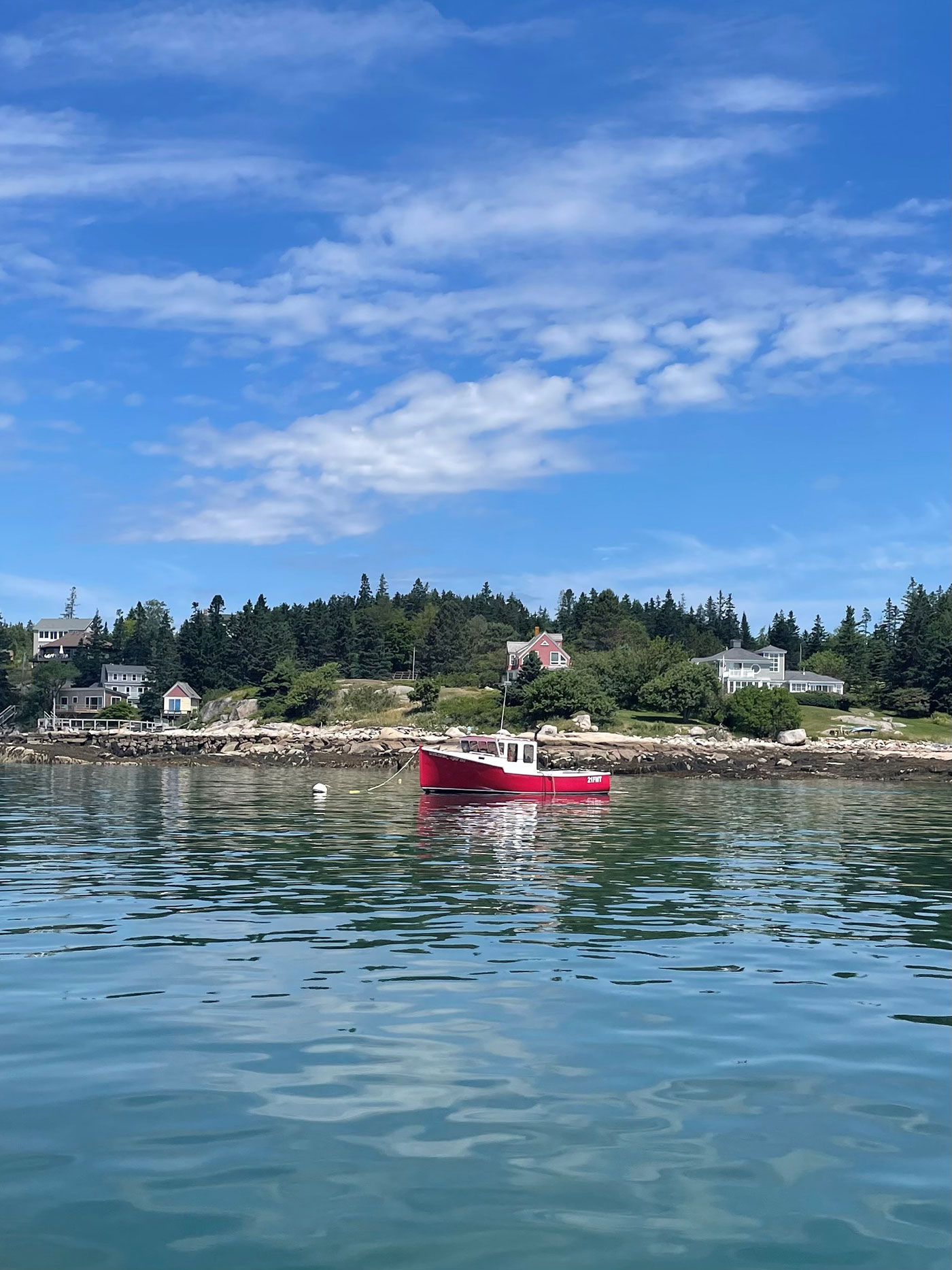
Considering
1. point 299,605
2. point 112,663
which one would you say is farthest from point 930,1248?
point 112,663

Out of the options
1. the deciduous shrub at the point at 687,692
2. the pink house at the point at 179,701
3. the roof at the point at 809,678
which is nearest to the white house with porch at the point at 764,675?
the roof at the point at 809,678

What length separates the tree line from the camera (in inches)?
5064

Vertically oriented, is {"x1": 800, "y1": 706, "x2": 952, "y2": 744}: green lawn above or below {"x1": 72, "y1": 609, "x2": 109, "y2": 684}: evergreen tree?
below

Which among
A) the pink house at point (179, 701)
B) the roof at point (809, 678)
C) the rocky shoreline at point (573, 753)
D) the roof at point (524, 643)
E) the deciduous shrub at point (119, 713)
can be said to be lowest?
the rocky shoreline at point (573, 753)

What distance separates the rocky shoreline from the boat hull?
2612 cm

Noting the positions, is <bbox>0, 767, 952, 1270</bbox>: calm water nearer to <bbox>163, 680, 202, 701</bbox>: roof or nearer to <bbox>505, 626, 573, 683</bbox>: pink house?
<bbox>505, 626, 573, 683</bbox>: pink house

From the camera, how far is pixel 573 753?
9081cm

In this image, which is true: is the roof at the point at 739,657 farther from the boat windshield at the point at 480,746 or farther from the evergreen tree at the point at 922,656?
the boat windshield at the point at 480,746

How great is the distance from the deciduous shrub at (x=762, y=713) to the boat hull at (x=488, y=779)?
178 ft

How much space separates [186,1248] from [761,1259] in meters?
3.81

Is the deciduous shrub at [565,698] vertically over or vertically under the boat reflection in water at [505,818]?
over

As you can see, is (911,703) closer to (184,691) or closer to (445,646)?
(445,646)

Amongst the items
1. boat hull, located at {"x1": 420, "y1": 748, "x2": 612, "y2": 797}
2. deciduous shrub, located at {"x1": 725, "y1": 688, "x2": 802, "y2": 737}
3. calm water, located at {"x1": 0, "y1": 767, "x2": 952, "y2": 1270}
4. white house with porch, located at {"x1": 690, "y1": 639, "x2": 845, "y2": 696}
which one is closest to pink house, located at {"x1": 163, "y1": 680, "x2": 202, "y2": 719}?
white house with porch, located at {"x1": 690, "y1": 639, "x2": 845, "y2": 696}

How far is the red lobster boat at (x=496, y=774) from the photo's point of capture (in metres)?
50.6
